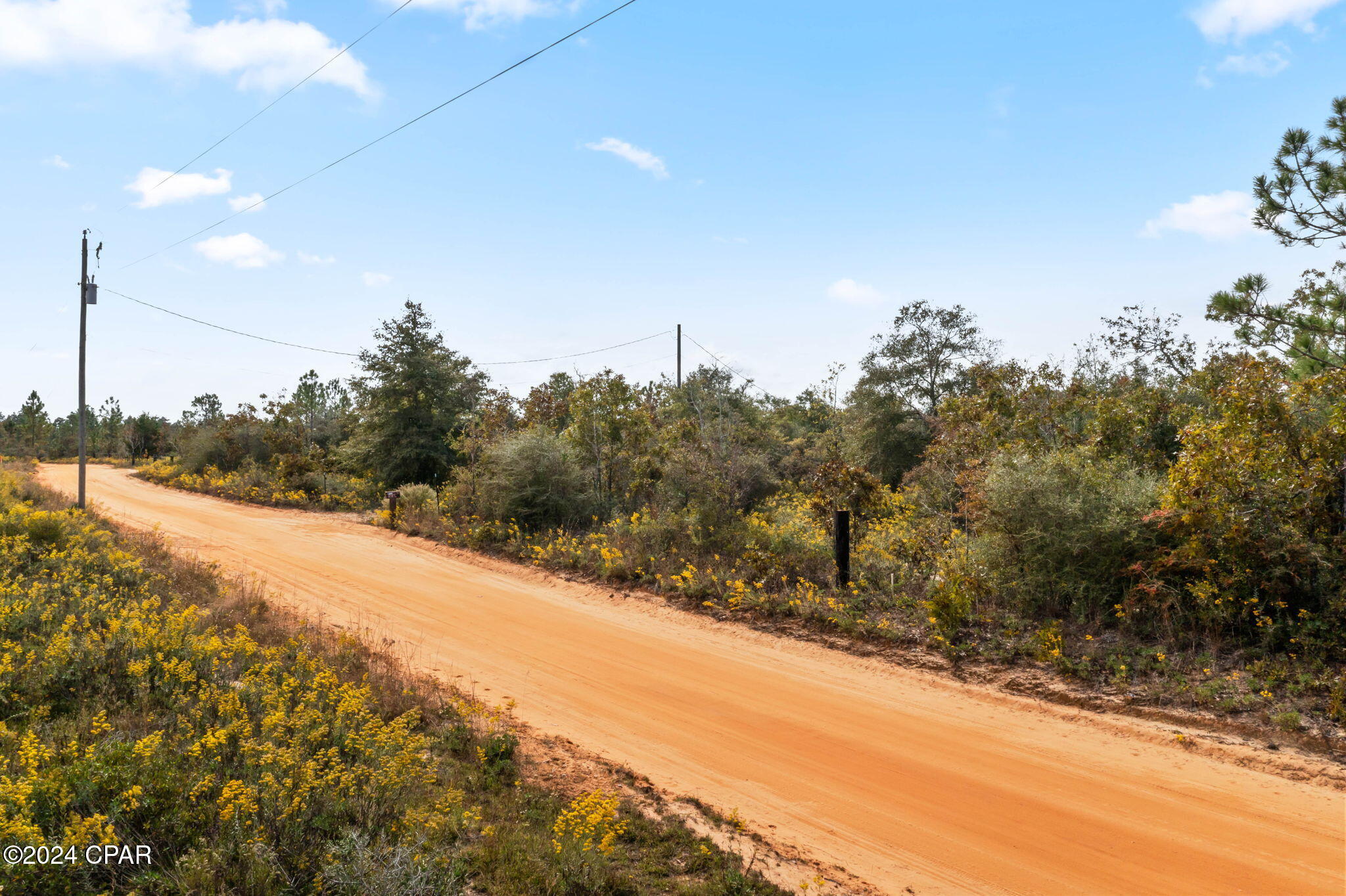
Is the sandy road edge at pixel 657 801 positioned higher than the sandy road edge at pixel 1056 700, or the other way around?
the sandy road edge at pixel 1056 700

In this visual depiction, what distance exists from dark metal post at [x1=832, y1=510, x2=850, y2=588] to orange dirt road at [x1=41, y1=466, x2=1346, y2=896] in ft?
5.58

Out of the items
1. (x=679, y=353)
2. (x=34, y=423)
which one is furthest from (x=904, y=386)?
(x=34, y=423)

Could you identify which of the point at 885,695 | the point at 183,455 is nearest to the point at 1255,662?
the point at 885,695

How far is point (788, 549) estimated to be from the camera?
12.4 meters

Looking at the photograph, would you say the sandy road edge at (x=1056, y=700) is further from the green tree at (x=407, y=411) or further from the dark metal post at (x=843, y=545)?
the green tree at (x=407, y=411)

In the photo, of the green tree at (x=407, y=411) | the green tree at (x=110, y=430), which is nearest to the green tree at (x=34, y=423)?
the green tree at (x=110, y=430)

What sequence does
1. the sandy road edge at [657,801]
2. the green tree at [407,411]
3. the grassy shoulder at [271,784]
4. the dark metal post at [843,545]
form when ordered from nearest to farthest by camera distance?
1. the grassy shoulder at [271,784]
2. the sandy road edge at [657,801]
3. the dark metal post at [843,545]
4. the green tree at [407,411]

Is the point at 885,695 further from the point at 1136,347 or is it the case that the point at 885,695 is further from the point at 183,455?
the point at 183,455

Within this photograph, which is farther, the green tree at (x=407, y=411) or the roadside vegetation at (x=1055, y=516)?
the green tree at (x=407, y=411)

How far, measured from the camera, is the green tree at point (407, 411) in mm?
24938

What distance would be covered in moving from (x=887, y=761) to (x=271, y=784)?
4.61 metres

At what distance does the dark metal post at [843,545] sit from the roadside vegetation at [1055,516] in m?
0.25

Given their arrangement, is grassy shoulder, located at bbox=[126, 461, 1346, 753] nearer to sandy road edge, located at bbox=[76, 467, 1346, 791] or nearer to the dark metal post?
sandy road edge, located at bbox=[76, 467, 1346, 791]

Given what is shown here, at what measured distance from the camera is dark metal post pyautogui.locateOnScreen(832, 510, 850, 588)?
11.0 m
